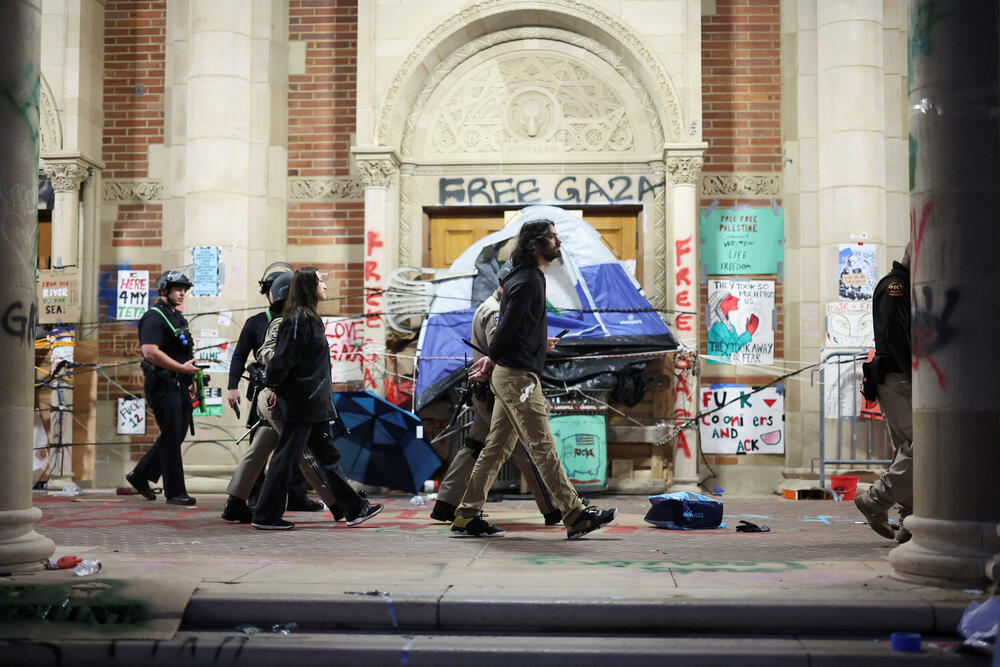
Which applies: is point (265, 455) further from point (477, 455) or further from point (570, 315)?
point (570, 315)

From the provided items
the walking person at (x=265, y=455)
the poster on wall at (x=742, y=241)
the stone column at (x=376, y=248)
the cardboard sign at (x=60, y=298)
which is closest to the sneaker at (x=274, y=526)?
the walking person at (x=265, y=455)

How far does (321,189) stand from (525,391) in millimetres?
6646

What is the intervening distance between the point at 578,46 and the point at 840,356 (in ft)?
15.3

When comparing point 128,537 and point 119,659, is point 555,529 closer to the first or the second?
point 128,537

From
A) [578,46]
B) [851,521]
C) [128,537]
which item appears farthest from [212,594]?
[578,46]

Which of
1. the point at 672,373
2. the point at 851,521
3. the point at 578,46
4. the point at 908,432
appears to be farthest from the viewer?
the point at 578,46

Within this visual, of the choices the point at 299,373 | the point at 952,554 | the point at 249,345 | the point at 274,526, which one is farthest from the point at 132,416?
the point at 952,554

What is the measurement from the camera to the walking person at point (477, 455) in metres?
7.77

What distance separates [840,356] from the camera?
459 inches

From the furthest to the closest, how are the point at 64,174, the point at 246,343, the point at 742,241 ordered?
1. the point at 64,174
2. the point at 742,241
3. the point at 246,343

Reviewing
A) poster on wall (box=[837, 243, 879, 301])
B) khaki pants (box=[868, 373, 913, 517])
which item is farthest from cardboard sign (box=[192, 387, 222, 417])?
khaki pants (box=[868, 373, 913, 517])

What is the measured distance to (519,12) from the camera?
12.4 m

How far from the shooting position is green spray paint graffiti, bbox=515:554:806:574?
583 centimetres

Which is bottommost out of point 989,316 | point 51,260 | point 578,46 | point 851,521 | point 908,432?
point 851,521
